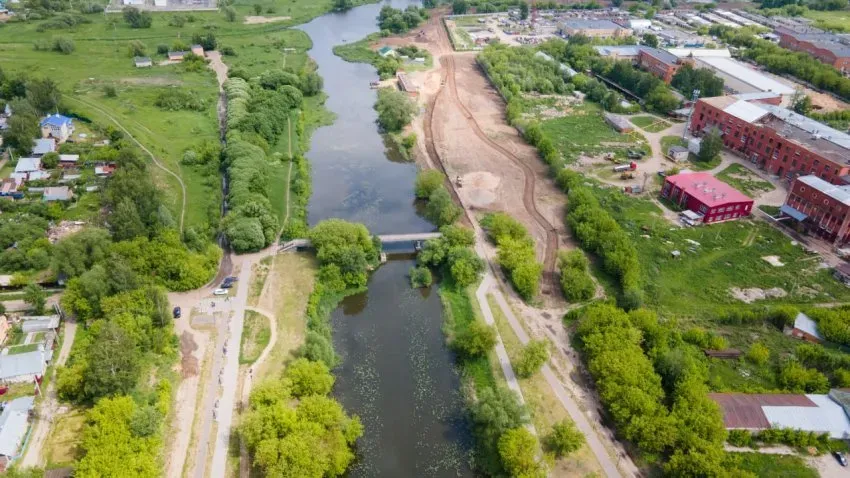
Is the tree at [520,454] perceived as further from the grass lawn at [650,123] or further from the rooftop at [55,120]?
the rooftop at [55,120]

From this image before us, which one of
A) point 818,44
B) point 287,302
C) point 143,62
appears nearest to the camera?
point 287,302

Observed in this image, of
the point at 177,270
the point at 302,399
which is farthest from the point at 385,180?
the point at 302,399

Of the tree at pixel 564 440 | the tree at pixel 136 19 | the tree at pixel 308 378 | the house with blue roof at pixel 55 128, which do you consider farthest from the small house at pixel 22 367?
Answer: the tree at pixel 136 19

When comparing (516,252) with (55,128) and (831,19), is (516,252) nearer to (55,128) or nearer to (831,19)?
(55,128)

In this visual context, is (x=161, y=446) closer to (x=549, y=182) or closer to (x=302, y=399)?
(x=302, y=399)

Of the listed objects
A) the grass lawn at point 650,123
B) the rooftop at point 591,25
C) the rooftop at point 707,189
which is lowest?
the grass lawn at point 650,123

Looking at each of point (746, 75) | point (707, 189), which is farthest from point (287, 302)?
point (746, 75)
